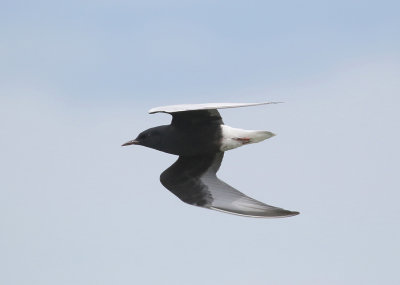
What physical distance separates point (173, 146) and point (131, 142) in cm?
127

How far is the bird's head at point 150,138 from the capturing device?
19.0m

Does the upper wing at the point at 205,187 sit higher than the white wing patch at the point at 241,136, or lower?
lower

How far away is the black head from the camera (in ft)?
62.3

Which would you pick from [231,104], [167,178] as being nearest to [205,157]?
[167,178]

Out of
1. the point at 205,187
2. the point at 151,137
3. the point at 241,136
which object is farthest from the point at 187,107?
the point at 205,187

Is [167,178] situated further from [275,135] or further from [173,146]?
[275,135]

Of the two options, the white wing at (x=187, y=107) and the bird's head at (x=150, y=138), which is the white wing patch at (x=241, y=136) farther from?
the white wing at (x=187, y=107)

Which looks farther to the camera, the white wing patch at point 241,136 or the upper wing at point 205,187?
the white wing patch at point 241,136

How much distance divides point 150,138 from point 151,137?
45 mm

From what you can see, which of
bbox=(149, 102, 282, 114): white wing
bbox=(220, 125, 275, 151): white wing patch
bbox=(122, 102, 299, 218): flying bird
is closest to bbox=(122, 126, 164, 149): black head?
bbox=(122, 102, 299, 218): flying bird

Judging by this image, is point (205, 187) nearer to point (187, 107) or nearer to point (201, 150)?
point (201, 150)

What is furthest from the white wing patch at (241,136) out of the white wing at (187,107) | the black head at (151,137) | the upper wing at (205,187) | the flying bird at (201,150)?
the white wing at (187,107)

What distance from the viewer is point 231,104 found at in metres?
16.5

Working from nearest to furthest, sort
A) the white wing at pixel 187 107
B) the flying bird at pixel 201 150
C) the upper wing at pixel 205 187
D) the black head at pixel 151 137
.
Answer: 1. the white wing at pixel 187 107
2. the upper wing at pixel 205 187
3. the flying bird at pixel 201 150
4. the black head at pixel 151 137
